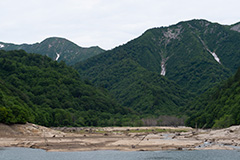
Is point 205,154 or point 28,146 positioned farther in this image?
point 28,146

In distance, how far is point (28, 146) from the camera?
335ft

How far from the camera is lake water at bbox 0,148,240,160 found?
3187 inches

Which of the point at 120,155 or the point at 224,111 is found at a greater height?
the point at 224,111

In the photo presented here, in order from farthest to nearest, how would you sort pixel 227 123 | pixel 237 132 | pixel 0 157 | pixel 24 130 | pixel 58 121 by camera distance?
pixel 58 121 < pixel 227 123 < pixel 24 130 < pixel 237 132 < pixel 0 157

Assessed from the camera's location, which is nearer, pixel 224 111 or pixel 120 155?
pixel 120 155

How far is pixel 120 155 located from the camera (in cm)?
8550

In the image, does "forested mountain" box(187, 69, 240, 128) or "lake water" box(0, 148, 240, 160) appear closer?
"lake water" box(0, 148, 240, 160)

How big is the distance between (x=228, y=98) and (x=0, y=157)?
415ft

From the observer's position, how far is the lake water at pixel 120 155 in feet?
266

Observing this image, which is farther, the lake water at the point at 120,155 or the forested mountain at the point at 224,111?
the forested mountain at the point at 224,111

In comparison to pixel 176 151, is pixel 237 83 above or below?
above

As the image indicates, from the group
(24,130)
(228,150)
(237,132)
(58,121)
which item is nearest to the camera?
(228,150)

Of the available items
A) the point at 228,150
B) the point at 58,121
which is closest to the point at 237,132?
the point at 228,150

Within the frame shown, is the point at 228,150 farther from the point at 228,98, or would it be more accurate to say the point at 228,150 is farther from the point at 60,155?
the point at 228,98
